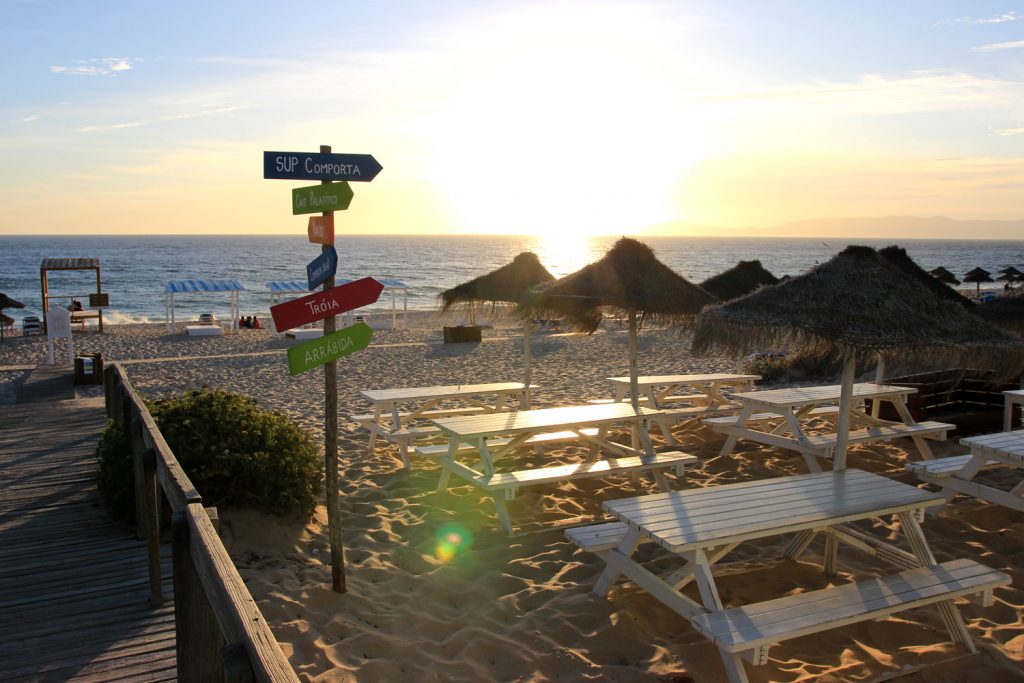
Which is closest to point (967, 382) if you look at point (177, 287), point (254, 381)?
point (254, 381)

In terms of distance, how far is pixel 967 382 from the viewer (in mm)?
9125

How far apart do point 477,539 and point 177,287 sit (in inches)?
912

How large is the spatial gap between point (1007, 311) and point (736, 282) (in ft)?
11.6

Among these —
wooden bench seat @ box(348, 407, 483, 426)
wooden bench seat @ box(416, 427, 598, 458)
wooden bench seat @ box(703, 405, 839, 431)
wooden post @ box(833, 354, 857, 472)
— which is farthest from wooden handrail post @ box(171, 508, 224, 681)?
wooden bench seat @ box(703, 405, 839, 431)

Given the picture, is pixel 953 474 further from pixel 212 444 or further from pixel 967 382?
pixel 212 444

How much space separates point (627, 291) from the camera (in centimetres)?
691

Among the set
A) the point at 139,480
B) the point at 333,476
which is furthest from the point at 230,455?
the point at 333,476

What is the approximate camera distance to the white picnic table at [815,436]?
257 inches

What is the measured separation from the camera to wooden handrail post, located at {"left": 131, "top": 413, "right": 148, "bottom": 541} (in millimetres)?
4121

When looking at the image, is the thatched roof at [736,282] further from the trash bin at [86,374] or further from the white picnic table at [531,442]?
the trash bin at [86,374]

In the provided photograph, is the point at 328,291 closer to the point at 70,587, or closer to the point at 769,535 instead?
the point at 70,587

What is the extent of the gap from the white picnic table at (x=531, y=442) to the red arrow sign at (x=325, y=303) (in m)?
2.10

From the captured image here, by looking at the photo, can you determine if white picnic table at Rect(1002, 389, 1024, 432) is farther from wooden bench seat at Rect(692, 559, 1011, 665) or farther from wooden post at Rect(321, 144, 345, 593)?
wooden post at Rect(321, 144, 345, 593)

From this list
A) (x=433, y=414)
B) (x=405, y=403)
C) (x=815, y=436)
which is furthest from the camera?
(x=433, y=414)
